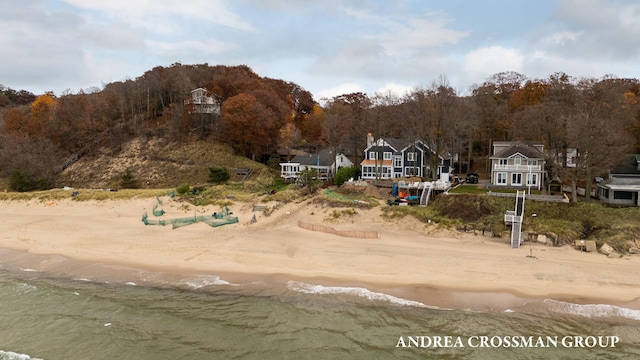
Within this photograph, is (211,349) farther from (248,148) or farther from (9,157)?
(9,157)

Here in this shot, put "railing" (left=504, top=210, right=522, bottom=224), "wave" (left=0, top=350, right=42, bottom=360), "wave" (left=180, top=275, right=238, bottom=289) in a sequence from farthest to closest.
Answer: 1. "railing" (left=504, top=210, right=522, bottom=224)
2. "wave" (left=180, top=275, right=238, bottom=289)
3. "wave" (left=0, top=350, right=42, bottom=360)

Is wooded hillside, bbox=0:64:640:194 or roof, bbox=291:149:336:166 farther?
roof, bbox=291:149:336:166

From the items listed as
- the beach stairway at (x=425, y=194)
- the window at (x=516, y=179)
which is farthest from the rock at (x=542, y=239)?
the window at (x=516, y=179)

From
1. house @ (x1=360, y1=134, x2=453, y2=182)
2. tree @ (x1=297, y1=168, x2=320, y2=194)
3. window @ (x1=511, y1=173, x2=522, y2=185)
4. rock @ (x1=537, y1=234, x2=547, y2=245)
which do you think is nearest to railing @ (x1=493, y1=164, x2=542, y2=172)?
window @ (x1=511, y1=173, x2=522, y2=185)

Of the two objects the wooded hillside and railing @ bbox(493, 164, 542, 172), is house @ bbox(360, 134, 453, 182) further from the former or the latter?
railing @ bbox(493, 164, 542, 172)

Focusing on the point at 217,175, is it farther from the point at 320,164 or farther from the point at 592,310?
the point at 592,310

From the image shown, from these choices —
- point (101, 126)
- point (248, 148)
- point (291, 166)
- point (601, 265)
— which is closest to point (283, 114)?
point (248, 148)
